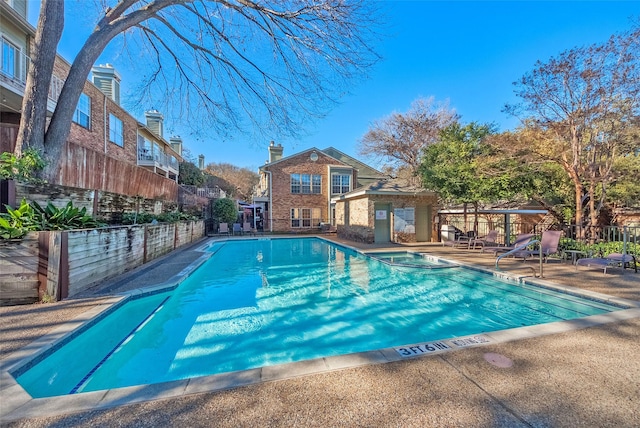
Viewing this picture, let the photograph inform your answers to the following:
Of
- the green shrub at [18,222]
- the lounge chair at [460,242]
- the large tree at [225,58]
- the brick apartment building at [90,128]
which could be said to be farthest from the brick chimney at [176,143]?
the lounge chair at [460,242]

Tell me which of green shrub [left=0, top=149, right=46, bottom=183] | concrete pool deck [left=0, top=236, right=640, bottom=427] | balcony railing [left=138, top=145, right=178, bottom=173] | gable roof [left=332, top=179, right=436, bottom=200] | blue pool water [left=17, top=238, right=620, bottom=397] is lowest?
blue pool water [left=17, top=238, right=620, bottom=397]

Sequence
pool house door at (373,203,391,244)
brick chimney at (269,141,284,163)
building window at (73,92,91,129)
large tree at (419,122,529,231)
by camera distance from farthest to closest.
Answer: brick chimney at (269,141,284,163) → pool house door at (373,203,391,244) → building window at (73,92,91,129) → large tree at (419,122,529,231)

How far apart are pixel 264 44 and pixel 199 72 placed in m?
Answer: 2.80

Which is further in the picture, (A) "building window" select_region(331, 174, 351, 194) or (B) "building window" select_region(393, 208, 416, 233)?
(A) "building window" select_region(331, 174, 351, 194)

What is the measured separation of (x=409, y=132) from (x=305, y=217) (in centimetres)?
1132

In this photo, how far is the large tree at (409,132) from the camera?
2305 cm

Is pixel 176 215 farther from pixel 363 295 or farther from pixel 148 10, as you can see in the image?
pixel 363 295

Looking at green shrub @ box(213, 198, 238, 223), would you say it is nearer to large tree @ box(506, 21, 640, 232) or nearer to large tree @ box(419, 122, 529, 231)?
large tree @ box(419, 122, 529, 231)

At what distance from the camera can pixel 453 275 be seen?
26.9 feet

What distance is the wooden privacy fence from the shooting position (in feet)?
14.8

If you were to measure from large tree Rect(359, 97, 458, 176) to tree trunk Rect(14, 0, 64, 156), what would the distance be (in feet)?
67.9

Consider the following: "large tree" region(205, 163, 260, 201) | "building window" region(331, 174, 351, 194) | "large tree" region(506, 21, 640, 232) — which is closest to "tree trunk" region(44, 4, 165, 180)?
"large tree" region(506, 21, 640, 232)

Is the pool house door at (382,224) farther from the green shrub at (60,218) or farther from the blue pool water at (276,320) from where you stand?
the green shrub at (60,218)

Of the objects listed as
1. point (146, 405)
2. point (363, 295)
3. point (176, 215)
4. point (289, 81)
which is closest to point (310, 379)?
point (146, 405)
